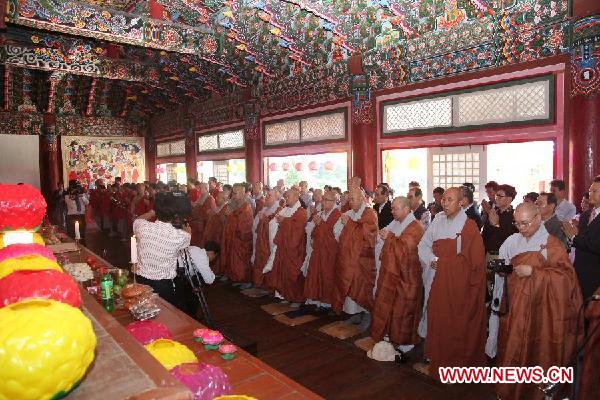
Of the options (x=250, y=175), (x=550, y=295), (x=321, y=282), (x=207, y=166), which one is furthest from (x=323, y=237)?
(x=207, y=166)

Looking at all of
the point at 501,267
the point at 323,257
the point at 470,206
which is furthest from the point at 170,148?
the point at 501,267

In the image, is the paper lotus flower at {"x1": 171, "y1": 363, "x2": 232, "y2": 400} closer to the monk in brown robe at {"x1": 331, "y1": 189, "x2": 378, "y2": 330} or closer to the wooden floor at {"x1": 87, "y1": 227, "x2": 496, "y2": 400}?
the wooden floor at {"x1": 87, "y1": 227, "x2": 496, "y2": 400}

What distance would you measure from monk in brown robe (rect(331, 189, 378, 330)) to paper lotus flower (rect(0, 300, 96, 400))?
4196mm

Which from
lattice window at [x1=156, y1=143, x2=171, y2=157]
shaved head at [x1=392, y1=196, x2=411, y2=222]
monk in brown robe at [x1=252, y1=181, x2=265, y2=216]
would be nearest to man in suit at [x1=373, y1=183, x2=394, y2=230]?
shaved head at [x1=392, y1=196, x2=411, y2=222]

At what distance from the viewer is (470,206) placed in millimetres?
5625

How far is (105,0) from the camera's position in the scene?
28.7 feet

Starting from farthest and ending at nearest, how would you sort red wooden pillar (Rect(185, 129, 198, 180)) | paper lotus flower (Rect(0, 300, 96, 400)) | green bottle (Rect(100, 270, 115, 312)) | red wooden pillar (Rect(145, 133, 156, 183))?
red wooden pillar (Rect(145, 133, 156, 183)), red wooden pillar (Rect(185, 129, 198, 180)), green bottle (Rect(100, 270, 115, 312)), paper lotus flower (Rect(0, 300, 96, 400))

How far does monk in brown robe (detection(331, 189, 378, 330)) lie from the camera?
4.79 meters

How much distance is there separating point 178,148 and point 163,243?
14.1 metres

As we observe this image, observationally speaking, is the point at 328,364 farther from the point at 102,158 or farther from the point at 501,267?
the point at 102,158

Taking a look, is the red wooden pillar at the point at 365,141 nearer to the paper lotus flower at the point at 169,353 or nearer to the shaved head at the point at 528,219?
the shaved head at the point at 528,219

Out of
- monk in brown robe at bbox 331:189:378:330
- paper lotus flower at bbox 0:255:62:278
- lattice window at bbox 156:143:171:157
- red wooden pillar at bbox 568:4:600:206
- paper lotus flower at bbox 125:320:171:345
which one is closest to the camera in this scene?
paper lotus flower at bbox 0:255:62:278

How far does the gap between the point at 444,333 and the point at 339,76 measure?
6048 millimetres

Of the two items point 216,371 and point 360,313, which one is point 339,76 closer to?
point 360,313
